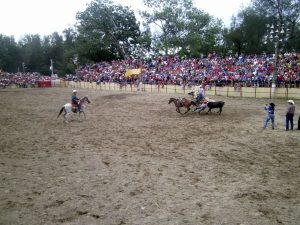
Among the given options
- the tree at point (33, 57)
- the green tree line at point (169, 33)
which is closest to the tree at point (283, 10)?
the green tree line at point (169, 33)

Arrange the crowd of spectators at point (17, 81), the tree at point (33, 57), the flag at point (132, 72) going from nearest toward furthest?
the flag at point (132, 72) → the crowd of spectators at point (17, 81) → the tree at point (33, 57)

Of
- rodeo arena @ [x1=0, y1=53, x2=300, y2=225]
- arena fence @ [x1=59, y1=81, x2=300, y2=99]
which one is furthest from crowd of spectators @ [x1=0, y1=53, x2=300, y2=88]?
rodeo arena @ [x1=0, y1=53, x2=300, y2=225]

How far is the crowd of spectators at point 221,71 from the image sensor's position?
2769cm

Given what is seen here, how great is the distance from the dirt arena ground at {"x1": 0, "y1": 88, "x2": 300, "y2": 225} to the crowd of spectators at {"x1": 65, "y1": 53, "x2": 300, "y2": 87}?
14.8m

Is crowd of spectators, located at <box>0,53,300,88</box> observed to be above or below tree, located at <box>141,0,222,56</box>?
below

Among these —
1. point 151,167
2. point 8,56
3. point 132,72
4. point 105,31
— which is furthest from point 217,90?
point 8,56

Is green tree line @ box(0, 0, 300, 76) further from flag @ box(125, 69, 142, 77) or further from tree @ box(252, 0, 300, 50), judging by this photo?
flag @ box(125, 69, 142, 77)

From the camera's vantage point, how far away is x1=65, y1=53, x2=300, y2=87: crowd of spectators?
90.8ft

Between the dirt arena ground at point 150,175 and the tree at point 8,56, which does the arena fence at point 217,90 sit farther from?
the tree at point 8,56

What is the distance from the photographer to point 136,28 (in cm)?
6525

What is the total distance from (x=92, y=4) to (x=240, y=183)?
5921 cm

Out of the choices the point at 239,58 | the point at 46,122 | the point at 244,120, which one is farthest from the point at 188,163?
the point at 239,58

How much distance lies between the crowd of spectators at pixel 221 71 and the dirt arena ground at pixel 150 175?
14.8 m

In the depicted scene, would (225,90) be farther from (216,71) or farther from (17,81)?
(17,81)
